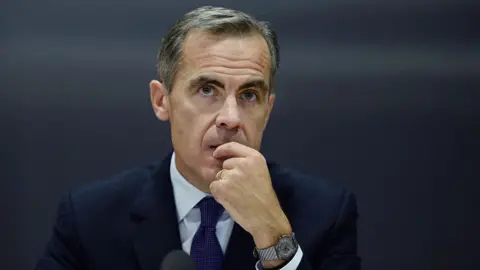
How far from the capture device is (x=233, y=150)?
1.59 m

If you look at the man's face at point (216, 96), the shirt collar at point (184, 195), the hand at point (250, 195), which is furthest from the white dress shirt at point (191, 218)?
the hand at point (250, 195)

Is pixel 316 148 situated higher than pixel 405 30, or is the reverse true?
pixel 405 30

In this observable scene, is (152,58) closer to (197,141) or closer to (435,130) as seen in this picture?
(197,141)

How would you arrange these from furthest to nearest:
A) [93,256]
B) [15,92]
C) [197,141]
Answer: [15,92] < [93,256] < [197,141]

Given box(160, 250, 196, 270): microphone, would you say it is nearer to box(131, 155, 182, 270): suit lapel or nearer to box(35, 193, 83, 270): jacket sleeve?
box(131, 155, 182, 270): suit lapel

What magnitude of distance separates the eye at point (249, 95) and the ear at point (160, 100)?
0.23m

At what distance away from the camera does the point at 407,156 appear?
2.37m

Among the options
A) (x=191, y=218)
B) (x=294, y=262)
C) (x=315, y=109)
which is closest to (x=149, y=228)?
(x=191, y=218)

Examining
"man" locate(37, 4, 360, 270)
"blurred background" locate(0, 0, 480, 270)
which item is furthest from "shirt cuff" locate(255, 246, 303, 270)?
"blurred background" locate(0, 0, 480, 270)

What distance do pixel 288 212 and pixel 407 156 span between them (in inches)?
26.0

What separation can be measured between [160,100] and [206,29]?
26 cm

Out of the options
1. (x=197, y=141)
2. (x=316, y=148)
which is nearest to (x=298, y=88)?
(x=316, y=148)

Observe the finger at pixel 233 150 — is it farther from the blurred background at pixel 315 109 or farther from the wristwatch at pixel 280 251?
the blurred background at pixel 315 109

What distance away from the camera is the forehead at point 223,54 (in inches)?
65.9
